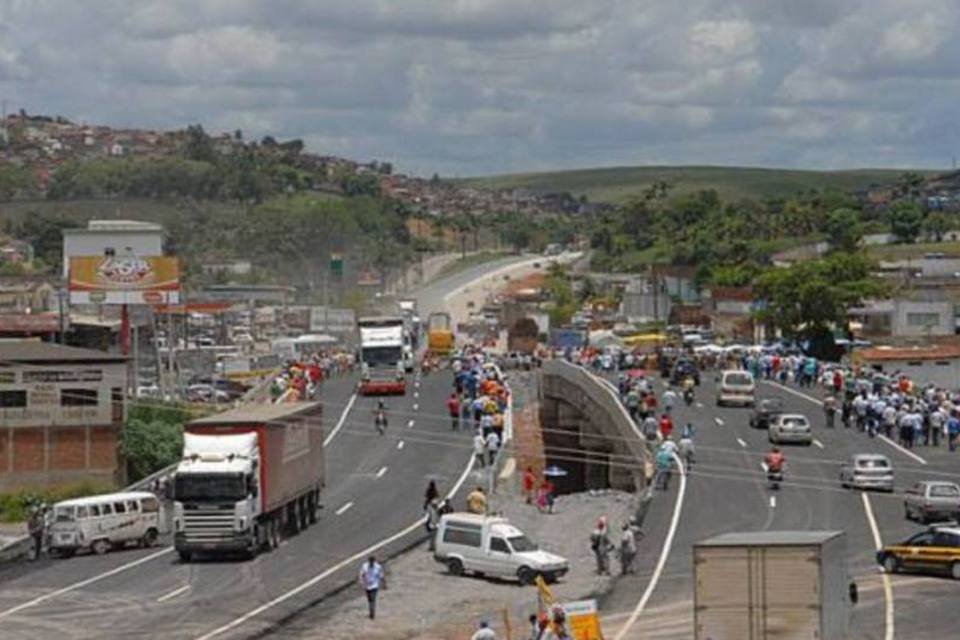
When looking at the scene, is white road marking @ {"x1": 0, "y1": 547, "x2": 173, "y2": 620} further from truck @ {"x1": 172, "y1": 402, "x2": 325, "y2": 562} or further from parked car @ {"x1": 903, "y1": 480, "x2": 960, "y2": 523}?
parked car @ {"x1": 903, "y1": 480, "x2": 960, "y2": 523}

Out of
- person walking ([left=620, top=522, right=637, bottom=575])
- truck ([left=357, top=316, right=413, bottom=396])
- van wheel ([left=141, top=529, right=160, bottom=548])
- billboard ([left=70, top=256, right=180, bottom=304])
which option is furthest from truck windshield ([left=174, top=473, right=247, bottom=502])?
billboard ([left=70, top=256, right=180, bottom=304])

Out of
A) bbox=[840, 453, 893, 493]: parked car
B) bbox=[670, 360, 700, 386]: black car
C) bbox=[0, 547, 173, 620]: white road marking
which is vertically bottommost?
bbox=[0, 547, 173, 620]: white road marking

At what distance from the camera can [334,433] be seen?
282 ft

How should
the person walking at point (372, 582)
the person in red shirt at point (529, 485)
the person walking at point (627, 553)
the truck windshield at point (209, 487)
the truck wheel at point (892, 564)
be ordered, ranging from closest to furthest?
the person walking at point (372, 582)
the truck wheel at point (892, 564)
the person walking at point (627, 553)
the truck windshield at point (209, 487)
the person in red shirt at point (529, 485)

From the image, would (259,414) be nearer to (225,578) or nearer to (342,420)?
(225,578)

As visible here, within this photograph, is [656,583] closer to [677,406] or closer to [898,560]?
[898,560]

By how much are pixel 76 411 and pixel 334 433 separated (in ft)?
31.3

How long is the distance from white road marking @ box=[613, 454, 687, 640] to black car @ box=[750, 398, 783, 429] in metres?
10.9

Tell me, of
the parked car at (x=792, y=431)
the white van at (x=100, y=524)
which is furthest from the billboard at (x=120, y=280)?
the white van at (x=100, y=524)

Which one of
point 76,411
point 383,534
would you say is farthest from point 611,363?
point 383,534

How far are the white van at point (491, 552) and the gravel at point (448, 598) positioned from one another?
258 mm

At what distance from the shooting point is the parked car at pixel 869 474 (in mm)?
63594

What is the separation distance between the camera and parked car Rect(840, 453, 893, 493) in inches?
2504

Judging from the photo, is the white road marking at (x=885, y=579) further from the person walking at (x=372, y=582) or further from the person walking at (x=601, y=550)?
the person walking at (x=372, y=582)
